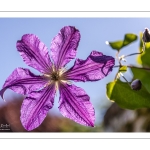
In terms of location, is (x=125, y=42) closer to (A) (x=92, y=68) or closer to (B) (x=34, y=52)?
(A) (x=92, y=68)

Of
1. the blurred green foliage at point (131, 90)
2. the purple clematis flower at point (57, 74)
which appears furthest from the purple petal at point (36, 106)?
the blurred green foliage at point (131, 90)

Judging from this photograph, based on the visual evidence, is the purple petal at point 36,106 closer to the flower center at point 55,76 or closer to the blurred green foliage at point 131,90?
the flower center at point 55,76

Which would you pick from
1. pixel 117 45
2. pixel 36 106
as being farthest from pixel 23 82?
pixel 117 45

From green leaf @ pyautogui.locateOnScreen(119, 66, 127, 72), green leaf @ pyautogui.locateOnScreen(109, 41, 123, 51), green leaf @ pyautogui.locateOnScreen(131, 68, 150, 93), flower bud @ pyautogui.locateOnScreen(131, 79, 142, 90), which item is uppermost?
green leaf @ pyautogui.locateOnScreen(109, 41, 123, 51)

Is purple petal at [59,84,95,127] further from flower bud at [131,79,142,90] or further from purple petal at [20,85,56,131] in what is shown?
flower bud at [131,79,142,90]

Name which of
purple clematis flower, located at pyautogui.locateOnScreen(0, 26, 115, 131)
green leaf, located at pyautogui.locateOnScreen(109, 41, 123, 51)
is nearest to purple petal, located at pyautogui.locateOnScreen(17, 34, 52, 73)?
purple clematis flower, located at pyautogui.locateOnScreen(0, 26, 115, 131)

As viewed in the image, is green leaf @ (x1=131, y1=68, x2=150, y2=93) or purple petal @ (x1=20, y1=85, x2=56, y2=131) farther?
purple petal @ (x1=20, y1=85, x2=56, y2=131)
